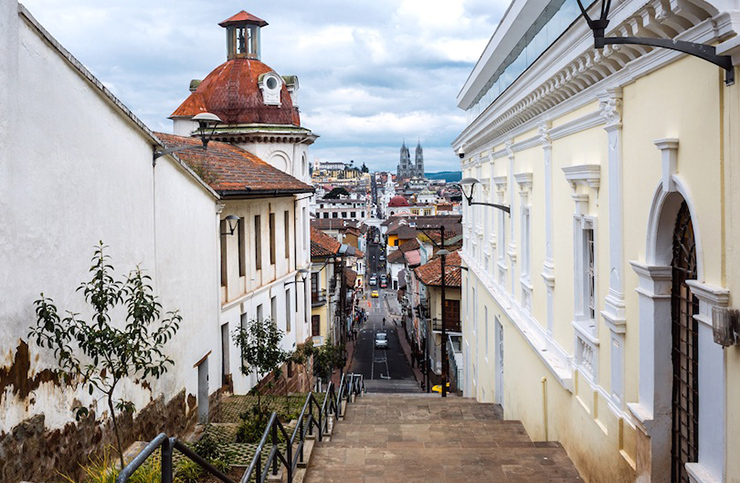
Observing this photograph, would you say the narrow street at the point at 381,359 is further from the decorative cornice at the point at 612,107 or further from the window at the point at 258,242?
the decorative cornice at the point at 612,107

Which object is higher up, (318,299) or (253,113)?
Result: (253,113)

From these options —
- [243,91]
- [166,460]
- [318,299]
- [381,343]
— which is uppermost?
[243,91]

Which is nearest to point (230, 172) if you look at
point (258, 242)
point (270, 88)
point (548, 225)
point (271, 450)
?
point (258, 242)

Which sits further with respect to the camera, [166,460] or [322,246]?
[322,246]

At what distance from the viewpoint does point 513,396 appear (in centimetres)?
1584

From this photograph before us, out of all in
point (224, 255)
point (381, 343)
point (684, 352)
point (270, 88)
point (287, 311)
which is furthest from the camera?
point (381, 343)

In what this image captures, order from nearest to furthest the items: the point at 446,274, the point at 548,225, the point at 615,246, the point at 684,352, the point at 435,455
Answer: the point at 684,352 → the point at 615,246 → the point at 435,455 → the point at 548,225 → the point at 446,274

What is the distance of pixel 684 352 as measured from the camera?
6645 mm

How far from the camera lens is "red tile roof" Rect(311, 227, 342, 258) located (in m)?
38.5

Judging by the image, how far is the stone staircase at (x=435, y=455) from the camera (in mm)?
9172

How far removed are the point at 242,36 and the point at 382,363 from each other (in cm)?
3015

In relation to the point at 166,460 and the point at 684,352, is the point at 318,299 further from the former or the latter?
the point at 166,460

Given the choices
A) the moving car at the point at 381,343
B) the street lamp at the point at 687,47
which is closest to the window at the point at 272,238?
the street lamp at the point at 687,47

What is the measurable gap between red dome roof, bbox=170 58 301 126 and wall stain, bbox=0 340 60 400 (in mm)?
19290
